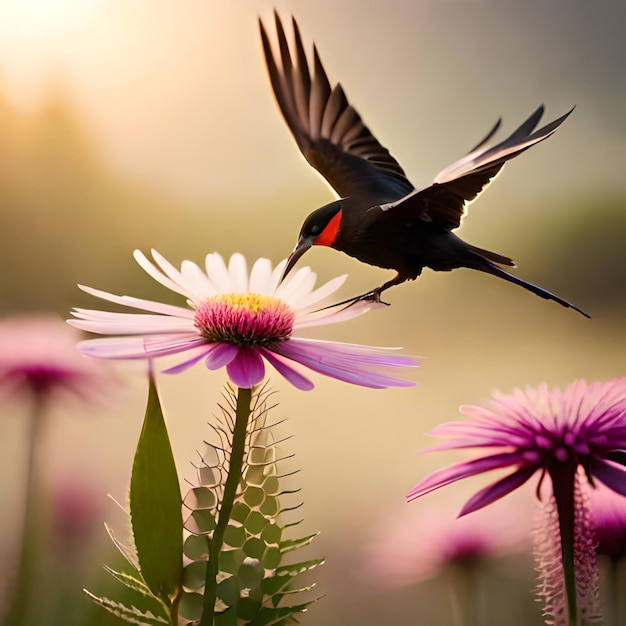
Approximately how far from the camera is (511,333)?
0.63 meters

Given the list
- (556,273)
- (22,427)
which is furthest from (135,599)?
(556,273)

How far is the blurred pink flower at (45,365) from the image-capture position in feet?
1.86

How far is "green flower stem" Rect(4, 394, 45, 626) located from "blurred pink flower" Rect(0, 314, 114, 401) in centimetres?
2

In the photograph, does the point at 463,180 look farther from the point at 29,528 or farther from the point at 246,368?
the point at 29,528

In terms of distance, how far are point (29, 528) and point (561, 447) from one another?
1.41ft

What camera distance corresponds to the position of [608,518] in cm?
53

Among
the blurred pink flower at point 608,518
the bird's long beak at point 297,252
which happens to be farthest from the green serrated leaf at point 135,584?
the blurred pink flower at point 608,518

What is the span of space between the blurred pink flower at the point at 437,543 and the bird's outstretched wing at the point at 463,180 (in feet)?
0.85

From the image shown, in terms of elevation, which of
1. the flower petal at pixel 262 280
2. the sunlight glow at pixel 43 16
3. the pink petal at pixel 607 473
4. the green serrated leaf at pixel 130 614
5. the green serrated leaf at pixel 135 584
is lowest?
the green serrated leaf at pixel 130 614

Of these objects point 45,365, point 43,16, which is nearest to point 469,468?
point 45,365

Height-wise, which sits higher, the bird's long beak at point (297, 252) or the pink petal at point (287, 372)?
the bird's long beak at point (297, 252)

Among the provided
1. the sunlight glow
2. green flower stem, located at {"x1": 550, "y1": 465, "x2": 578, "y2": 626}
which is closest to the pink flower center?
green flower stem, located at {"x1": 550, "y1": 465, "x2": 578, "y2": 626}

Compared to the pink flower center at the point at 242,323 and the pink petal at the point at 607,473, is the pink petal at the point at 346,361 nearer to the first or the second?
the pink flower center at the point at 242,323

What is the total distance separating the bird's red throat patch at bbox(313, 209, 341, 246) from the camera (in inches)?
20.9
